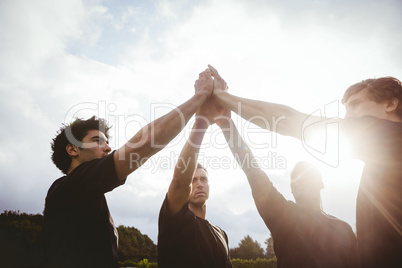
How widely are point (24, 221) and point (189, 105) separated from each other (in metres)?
25.0

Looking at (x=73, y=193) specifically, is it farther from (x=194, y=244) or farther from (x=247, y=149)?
(x=247, y=149)

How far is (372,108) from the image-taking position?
6.13 feet

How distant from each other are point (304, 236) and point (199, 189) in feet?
6.56

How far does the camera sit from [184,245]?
286 centimetres

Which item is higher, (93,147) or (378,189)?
(93,147)

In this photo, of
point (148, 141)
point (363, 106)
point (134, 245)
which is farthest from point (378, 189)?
point (134, 245)

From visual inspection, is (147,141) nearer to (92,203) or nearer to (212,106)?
(92,203)

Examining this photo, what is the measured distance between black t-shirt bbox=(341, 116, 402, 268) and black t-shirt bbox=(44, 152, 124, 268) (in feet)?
6.35

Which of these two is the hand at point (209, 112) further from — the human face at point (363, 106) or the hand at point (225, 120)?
the human face at point (363, 106)

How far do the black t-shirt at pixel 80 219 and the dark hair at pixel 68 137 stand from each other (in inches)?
56.5

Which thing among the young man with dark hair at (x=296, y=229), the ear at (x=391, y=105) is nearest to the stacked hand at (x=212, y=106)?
the young man with dark hair at (x=296, y=229)

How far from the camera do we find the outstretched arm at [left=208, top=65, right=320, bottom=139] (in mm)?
1844

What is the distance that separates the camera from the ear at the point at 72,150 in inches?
124

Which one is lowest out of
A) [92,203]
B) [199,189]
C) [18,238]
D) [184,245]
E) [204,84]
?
[18,238]
